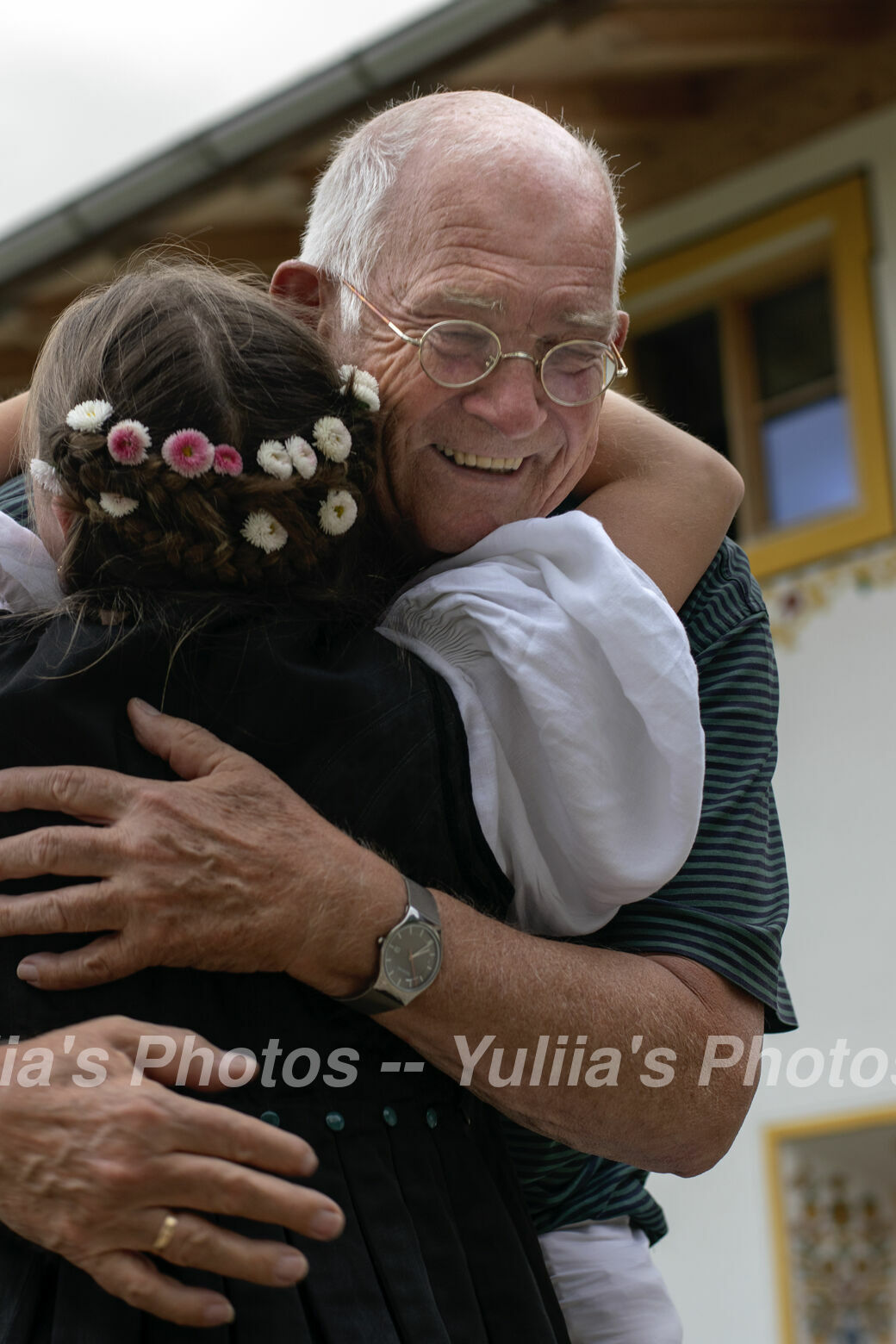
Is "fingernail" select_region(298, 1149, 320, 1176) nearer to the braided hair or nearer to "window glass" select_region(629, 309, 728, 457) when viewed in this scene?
the braided hair

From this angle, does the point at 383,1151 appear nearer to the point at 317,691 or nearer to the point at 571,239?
the point at 317,691

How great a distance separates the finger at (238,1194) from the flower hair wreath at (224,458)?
627mm

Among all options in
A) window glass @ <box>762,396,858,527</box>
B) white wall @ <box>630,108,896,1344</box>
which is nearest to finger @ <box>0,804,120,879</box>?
white wall @ <box>630,108,896,1344</box>

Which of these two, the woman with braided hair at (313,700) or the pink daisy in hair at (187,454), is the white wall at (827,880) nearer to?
the woman with braided hair at (313,700)

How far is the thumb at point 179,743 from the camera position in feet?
5.61

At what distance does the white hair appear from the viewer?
2.20 m

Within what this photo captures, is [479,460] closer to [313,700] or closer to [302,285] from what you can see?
[302,285]

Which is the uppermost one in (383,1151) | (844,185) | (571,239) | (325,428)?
(844,185)

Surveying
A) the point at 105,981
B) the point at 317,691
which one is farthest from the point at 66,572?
the point at 105,981

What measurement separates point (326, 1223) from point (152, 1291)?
0.17 metres

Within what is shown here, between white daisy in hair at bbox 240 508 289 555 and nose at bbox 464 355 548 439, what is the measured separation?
47 cm

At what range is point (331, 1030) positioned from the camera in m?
1.77

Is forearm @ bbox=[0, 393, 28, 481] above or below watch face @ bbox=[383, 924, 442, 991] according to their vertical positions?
above

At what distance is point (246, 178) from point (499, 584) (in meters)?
5.28
